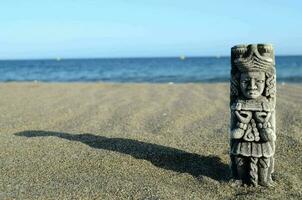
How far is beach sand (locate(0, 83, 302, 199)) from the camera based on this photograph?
625 cm

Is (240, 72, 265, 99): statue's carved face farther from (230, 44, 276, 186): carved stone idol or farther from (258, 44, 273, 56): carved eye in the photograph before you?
(258, 44, 273, 56): carved eye

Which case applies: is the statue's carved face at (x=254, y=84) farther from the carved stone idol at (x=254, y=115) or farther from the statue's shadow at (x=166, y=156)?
the statue's shadow at (x=166, y=156)

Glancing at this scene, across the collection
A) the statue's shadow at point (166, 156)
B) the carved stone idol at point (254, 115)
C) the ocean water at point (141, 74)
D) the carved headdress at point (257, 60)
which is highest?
the carved headdress at point (257, 60)

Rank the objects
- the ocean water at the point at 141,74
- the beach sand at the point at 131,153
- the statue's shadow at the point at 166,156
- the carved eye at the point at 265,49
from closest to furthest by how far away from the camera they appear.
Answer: the carved eye at the point at 265,49
the beach sand at the point at 131,153
the statue's shadow at the point at 166,156
the ocean water at the point at 141,74

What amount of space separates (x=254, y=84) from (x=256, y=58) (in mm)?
369

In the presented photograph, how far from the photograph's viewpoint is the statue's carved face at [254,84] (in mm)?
6219

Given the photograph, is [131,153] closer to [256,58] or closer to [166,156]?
[166,156]

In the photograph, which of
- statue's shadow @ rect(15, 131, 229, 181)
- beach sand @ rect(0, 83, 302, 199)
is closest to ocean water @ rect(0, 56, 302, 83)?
beach sand @ rect(0, 83, 302, 199)

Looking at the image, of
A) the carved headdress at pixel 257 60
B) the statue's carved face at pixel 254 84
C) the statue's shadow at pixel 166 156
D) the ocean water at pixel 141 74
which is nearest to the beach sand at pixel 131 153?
the statue's shadow at pixel 166 156

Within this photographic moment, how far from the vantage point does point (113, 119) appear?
11844 millimetres

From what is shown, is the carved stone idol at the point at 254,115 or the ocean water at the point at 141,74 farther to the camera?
the ocean water at the point at 141,74

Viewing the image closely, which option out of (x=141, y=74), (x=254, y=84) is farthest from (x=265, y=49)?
(x=141, y=74)

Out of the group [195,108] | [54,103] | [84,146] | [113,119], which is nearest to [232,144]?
[84,146]

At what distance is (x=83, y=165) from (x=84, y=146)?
1165 millimetres
